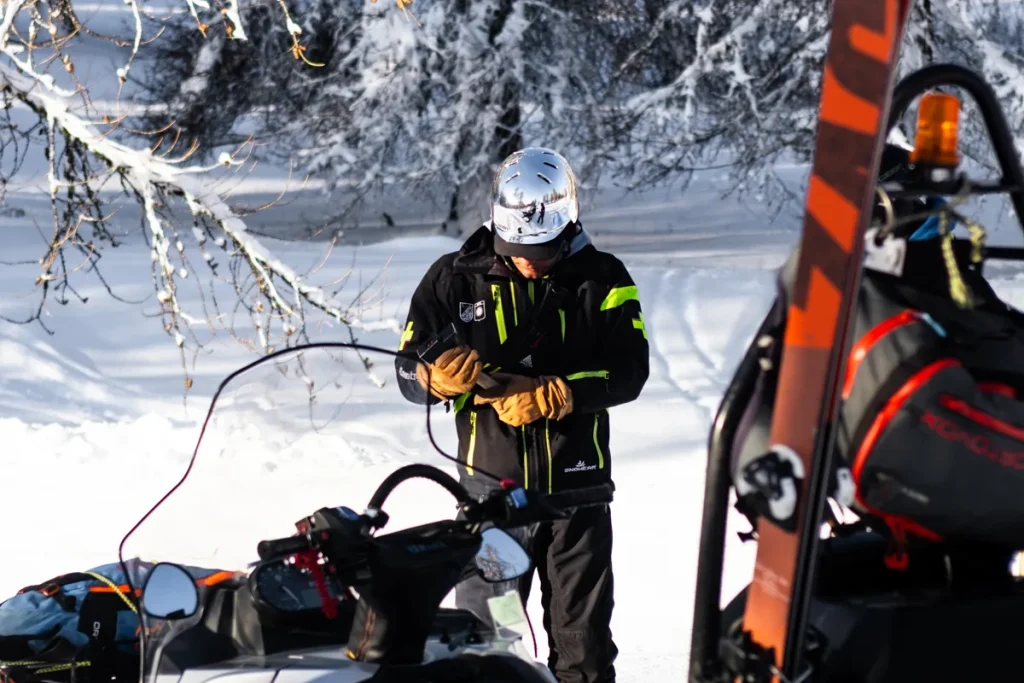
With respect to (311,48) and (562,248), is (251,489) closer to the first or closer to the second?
(562,248)

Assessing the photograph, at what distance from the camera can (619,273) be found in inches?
137

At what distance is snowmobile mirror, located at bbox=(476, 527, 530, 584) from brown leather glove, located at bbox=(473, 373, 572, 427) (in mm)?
1084

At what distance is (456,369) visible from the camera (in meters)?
3.16

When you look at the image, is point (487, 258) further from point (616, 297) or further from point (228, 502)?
point (228, 502)

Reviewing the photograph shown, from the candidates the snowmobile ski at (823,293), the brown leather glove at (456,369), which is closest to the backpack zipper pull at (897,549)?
the snowmobile ski at (823,293)

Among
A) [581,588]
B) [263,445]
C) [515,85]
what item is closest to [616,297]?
[581,588]

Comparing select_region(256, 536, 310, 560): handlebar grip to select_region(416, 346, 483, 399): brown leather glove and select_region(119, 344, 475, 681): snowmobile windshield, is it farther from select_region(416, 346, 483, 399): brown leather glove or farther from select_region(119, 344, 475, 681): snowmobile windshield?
select_region(416, 346, 483, 399): brown leather glove

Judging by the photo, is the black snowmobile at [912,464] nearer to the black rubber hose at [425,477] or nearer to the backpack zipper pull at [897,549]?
the backpack zipper pull at [897,549]

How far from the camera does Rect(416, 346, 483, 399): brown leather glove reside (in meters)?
3.15

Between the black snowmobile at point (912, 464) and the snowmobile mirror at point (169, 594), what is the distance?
2.71ft

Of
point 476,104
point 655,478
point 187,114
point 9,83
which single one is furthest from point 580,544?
point 187,114

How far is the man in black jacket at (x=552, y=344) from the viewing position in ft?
11.2

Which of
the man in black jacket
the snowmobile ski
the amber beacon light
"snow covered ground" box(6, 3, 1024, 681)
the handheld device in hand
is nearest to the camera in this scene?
the snowmobile ski


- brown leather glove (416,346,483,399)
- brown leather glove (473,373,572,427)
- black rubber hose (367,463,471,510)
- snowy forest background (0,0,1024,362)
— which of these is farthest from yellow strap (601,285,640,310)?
snowy forest background (0,0,1024,362)
